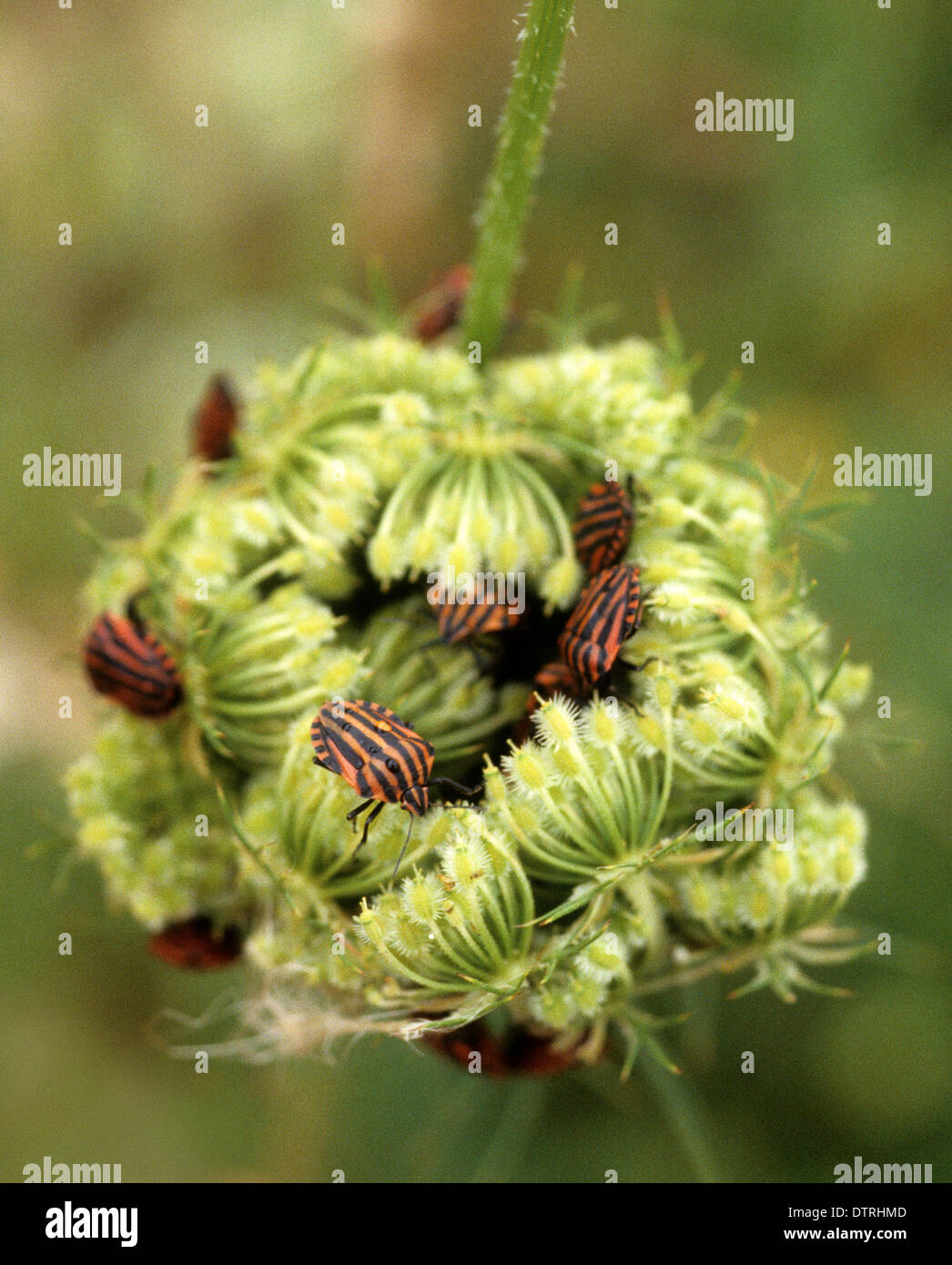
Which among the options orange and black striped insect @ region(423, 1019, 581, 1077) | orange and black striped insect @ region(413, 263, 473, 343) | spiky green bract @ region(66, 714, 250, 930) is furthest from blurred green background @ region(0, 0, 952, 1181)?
orange and black striped insect @ region(413, 263, 473, 343)

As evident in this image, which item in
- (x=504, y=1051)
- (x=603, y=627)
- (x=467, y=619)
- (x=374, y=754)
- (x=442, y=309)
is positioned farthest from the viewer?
(x=442, y=309)

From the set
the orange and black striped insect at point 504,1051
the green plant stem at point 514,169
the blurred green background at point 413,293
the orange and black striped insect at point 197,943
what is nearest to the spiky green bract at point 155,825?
the orange and black striped insect at point 197,943

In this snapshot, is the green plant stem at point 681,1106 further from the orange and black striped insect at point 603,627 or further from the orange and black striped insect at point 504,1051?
the orange and black striped insect at point 603,627

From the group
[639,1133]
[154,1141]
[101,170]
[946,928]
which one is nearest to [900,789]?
[946,928]

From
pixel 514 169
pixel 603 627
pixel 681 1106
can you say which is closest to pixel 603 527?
pixel 603 627

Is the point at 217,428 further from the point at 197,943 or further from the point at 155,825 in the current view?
the point at 197,943

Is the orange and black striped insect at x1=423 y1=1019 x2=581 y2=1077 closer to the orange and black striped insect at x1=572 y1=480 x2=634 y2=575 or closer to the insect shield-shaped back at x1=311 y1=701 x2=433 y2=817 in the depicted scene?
the insect shield-shaped back at x1=311 y1=701 x2=433 y2=817

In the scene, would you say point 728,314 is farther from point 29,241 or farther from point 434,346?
point 29,241
